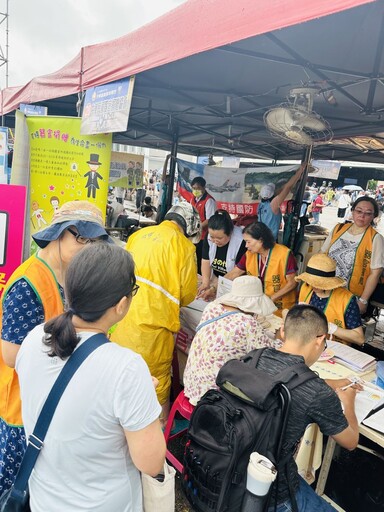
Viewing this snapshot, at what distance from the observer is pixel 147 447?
0.96 metres

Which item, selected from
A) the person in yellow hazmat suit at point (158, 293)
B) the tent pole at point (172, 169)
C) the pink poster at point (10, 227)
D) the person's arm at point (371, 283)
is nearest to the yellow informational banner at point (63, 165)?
the pink poster at point (10, 227)

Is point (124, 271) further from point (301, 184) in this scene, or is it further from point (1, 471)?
point (301, 184)

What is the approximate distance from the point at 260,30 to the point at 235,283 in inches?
50.6

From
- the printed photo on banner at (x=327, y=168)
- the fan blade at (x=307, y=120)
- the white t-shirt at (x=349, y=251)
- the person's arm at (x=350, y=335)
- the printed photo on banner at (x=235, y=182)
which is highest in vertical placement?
the printed photo on banner at (x=327, y=168)

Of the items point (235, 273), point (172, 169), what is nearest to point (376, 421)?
point (235, 273)

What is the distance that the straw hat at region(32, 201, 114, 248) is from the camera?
1577 mm

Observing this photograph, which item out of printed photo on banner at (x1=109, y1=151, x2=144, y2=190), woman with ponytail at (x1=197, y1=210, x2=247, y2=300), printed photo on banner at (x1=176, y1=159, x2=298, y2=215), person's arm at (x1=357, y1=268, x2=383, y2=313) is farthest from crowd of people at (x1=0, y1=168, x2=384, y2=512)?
printed photo on banner at (x1=109, y1=151, x2=144, y2=190)

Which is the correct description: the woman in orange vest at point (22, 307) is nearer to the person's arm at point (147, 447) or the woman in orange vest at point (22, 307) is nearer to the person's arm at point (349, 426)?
the person's arm at point (147, 447)

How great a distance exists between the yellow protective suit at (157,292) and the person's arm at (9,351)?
3.43 feet

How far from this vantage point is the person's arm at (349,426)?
1.43 meters

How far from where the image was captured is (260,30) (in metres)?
1.51

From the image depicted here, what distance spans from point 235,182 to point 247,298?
3.96m

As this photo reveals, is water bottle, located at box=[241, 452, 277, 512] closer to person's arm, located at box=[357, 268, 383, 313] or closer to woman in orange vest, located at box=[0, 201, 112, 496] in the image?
woman in orange vest, located at box=[0, 201, 112, 496]

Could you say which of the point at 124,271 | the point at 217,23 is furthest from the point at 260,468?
the point at 217,23
